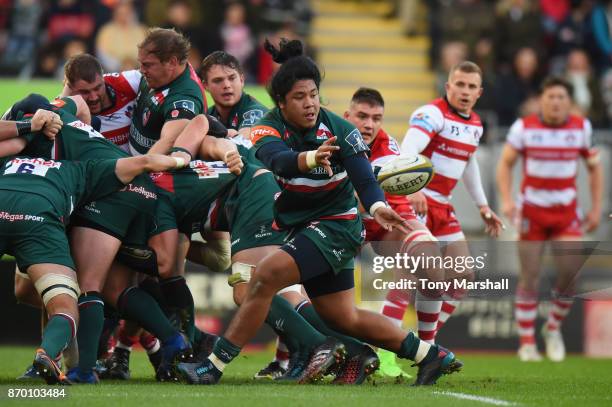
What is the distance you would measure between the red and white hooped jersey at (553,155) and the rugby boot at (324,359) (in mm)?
5070

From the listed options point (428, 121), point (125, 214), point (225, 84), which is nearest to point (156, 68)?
point (225, 84)

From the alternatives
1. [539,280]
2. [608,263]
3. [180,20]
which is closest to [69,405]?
[539,280]

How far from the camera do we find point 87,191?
759 centimetres

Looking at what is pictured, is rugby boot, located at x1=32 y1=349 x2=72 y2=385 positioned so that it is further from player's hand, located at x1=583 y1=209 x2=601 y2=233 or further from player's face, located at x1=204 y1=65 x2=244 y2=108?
player's hand, located at x1=583 y1=209 x2=601 y2=233

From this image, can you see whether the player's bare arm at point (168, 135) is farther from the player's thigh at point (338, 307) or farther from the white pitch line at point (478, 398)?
the white pitch line at point (478, 398)

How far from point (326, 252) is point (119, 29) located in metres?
8.94

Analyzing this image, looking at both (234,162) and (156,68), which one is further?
(156,68)

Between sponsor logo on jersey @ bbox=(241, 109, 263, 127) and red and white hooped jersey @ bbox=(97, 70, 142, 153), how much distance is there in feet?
2.83

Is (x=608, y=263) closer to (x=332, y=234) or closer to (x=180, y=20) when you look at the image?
(x=180, y=20)

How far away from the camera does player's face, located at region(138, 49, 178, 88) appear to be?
855 centimetres

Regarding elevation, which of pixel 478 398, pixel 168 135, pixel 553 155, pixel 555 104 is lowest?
pixel 478 398

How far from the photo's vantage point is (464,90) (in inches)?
375

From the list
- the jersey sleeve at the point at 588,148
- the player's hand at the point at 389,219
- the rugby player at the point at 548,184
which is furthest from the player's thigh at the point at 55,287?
the jersey sleeve at the point at 588,148

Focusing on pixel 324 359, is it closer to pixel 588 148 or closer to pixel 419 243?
pixel 419 243
